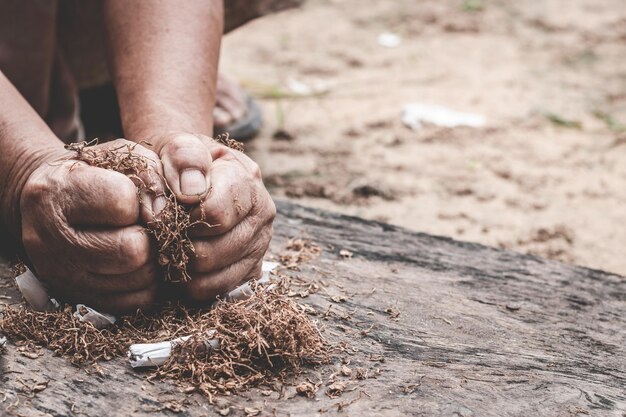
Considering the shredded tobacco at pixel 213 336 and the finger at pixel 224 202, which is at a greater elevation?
the finger at pixel 224 202

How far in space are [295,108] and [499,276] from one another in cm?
188

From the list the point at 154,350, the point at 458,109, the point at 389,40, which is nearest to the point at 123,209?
the point at 154,350

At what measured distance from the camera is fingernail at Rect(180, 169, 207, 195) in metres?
1.21

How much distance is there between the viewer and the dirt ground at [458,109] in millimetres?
2625

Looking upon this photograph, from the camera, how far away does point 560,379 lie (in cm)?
126

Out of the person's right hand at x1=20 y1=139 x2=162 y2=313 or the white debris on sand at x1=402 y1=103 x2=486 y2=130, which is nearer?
the person's right hand at x1=20 y1=139 x2=162 y2=313

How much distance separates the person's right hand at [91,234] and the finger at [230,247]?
8 cm

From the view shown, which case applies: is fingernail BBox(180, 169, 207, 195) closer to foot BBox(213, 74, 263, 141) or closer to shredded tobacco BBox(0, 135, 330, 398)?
shredded tobacco BBox(0, 135, 330, 398)

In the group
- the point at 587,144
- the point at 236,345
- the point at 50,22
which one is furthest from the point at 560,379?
the point at 587,144

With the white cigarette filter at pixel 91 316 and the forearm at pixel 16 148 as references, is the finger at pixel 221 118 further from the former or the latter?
the white cigarette filter at pixel 91 316

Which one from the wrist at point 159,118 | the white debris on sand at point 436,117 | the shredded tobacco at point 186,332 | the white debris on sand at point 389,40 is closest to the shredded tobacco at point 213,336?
the shredded tobacco at point 186,332

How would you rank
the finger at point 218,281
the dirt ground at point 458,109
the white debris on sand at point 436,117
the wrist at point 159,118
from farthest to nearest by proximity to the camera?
the white debris on sand at point 436,117, the dirt ground at point 458,109, the wrist at point 159,118, the finger at point 218,281

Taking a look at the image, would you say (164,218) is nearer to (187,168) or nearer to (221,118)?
(187,168)

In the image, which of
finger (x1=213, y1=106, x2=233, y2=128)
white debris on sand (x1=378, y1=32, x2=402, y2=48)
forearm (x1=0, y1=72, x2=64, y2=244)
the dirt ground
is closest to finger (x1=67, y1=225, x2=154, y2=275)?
forearm (x1=0, y1=72, x2=64, y2=244)
